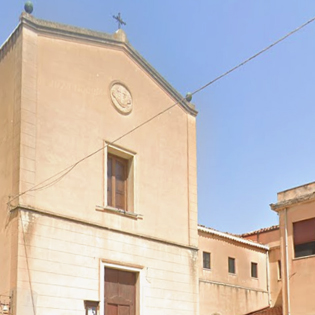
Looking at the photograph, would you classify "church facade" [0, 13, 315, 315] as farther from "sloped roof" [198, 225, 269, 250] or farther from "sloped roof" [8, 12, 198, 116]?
"sloped roof" [198, 225, 269, 250]

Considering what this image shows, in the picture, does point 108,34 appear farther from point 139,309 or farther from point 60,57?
point 139,309

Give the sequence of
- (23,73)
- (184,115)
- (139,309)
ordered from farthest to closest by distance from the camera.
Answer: (184,115) → (139,309) → (23,73)

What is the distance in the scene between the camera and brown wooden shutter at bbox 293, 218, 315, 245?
24405 millimetres

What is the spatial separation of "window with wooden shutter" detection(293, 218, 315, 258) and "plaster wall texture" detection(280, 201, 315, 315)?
0.15 m

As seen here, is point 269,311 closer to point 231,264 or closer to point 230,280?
point 230,280

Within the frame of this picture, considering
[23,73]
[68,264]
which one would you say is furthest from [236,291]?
[23,73]

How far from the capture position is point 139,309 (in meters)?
18.6

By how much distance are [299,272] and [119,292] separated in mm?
8734

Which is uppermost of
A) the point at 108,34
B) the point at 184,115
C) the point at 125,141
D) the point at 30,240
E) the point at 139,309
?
the point at 108,34

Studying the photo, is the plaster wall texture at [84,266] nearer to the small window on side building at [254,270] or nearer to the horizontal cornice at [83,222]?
the horizontal cornice at [83,222]

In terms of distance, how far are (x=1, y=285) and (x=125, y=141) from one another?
593 cm

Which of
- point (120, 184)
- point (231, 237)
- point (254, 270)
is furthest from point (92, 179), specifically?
point (254, 270)

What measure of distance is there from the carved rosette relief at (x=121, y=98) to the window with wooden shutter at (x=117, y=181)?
1.54 metres

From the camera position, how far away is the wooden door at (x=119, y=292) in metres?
18.2
